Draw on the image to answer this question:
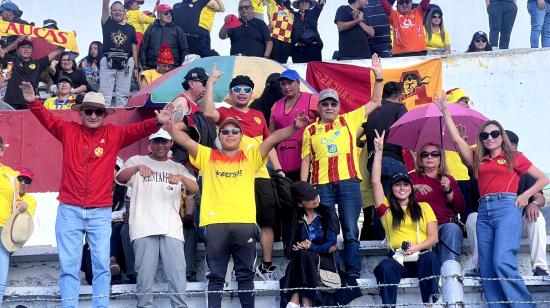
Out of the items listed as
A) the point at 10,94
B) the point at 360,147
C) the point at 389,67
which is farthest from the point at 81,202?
the point at 389,67

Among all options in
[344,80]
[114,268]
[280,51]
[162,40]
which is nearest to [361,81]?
[344,80]

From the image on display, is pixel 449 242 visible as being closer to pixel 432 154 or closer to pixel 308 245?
pixel 432 154

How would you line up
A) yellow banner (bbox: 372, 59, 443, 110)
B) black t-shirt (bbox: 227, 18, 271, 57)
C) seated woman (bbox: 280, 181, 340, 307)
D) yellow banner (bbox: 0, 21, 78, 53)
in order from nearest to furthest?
seated woman (bbox: 280, 181, 340, 307) < yellow banner (bbox: 372, 59, 443, 110) < black t-shirt (bbox: 227, 18, 271, 57) < yellow banner (bbox: 0, 21, 78, 53)

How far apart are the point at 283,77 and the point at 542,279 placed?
3272 millimetres

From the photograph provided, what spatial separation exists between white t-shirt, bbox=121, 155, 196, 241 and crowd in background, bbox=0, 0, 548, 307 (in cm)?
1

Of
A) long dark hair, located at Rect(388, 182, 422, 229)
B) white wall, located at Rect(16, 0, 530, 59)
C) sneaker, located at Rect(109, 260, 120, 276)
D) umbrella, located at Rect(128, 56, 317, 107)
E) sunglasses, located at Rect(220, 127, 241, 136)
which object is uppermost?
white wall, located at Rect(16, 0, 530, 59)

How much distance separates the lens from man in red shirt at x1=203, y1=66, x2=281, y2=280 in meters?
10.2

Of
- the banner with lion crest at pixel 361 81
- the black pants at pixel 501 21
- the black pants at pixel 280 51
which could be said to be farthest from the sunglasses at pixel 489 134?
the black pants at pixel 501 21

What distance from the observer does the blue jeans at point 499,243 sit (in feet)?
30.3

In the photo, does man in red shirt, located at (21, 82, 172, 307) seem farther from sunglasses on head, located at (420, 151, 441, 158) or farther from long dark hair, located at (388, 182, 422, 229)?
sunglasses on head, located at (420, 151, 441, 158)

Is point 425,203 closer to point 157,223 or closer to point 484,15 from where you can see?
point 157,223

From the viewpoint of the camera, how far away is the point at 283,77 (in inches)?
436

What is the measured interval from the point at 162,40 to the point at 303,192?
21.3 ft

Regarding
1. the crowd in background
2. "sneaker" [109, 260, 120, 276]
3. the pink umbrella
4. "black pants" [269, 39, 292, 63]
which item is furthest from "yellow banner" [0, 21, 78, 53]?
the pink umbrella
